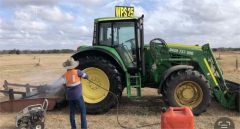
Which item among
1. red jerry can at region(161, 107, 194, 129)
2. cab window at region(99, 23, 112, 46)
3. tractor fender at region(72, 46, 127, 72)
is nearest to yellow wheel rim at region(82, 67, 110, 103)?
tractor fender at region(72, 46, 127, 72)

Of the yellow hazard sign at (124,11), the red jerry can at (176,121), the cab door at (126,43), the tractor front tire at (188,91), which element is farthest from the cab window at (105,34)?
the red jerry can at (176,121)

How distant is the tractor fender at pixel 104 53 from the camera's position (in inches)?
448

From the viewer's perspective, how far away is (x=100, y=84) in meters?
11.4

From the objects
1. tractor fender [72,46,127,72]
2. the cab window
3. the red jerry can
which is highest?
the cab window

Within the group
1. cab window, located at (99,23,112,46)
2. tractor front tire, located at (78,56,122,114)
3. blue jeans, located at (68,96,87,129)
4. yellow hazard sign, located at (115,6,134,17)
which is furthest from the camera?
yellow hazard sign, located at (115,6,134,17)

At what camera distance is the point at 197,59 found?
11.6m

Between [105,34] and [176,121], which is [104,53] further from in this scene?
[176,121]

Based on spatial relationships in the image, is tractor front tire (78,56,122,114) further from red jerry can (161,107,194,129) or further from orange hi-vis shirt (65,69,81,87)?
red jerry can (161,107,194,129)

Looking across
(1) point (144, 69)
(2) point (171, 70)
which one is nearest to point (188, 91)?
(2) point (171, 70)

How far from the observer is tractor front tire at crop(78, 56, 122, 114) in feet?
37.0

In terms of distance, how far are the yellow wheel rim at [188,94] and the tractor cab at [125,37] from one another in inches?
49.0

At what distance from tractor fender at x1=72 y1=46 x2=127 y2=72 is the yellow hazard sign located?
111 cm

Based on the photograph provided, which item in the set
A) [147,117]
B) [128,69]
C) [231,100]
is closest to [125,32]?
[128,69]

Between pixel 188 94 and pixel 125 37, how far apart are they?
2259 millimetres
